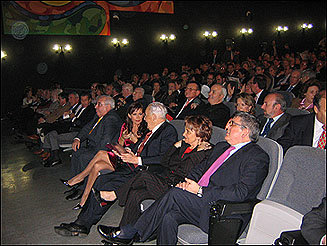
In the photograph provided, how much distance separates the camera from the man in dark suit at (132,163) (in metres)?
3.00

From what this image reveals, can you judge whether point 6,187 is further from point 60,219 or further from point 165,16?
point 165,16

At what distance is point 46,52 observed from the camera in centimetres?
1062

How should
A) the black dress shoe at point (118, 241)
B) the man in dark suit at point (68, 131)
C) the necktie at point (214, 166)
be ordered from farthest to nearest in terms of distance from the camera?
the man in dark suit at point (68, 131) < the black dress shoe at point (118, 241) < the necktie at point (214, 166)

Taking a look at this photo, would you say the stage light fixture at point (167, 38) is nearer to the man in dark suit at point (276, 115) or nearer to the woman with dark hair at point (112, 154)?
the woman with dark hair at point (112, 154)

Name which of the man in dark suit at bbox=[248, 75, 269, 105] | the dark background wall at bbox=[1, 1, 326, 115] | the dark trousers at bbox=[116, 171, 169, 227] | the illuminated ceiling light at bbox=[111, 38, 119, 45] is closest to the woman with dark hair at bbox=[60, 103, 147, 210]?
the dark trousers at bbox=[116, 171, 169, 227]

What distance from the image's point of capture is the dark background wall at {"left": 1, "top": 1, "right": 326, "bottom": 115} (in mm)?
10411

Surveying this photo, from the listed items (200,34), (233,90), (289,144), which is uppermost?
(200,34)

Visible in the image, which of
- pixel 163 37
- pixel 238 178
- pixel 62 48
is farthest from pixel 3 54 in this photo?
pixel 238 178

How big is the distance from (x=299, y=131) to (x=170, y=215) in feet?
5.04

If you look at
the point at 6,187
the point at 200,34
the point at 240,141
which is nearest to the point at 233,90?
the point at 240,141

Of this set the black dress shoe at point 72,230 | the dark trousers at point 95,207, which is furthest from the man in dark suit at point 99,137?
the black dress shoe at point 72,230

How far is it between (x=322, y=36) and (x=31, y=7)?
15568mm

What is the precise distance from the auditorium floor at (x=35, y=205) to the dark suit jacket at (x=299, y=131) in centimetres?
157

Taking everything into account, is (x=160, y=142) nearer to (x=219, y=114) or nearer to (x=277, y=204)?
(x=219, y=114)
